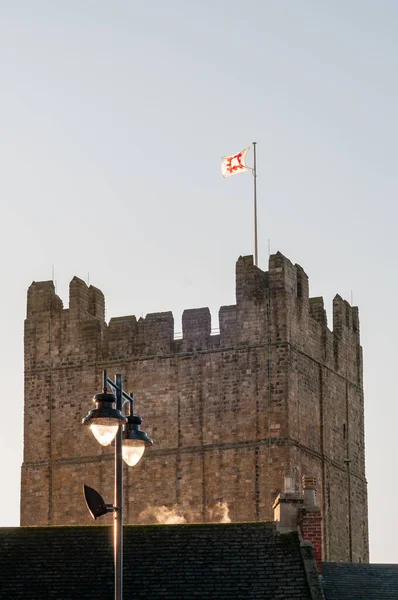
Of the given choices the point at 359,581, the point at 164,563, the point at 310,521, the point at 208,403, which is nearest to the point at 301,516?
the point at 310,521

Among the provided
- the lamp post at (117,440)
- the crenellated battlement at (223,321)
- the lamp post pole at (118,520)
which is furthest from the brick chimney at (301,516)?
the crenellated battlement at (223,321)

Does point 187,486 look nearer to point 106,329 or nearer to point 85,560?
point 106,329

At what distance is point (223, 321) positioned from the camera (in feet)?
277

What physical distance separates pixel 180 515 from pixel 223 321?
8.56 m

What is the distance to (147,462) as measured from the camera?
84.6 meters

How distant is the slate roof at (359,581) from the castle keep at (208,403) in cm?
1736

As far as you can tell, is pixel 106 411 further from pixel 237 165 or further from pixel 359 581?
pixel 237 165

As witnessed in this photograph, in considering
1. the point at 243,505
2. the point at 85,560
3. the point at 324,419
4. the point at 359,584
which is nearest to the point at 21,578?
the point at 85,560

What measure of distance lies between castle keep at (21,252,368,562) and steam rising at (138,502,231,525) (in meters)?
0.15

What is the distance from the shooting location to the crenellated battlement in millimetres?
83750

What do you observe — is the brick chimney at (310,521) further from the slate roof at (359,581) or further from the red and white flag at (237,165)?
the red and white flag at (237,165)

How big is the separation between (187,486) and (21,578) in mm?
28731

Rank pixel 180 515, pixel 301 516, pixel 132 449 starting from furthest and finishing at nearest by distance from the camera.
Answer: pixel 180 515 < pixel 301 516 < pixel 132 449

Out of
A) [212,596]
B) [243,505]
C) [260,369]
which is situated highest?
[260,369]
